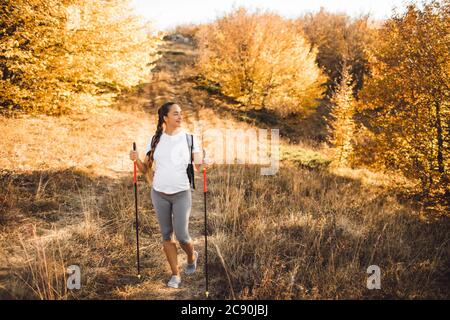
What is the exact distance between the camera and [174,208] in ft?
12.0

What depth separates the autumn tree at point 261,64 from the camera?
19000 mm

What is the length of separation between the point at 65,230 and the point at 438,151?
30.0ft

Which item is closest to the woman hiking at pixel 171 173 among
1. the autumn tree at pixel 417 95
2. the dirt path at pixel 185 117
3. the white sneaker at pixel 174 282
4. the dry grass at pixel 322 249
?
the white sneaker at pixel 174 282

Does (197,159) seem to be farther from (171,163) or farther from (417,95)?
(417,95)

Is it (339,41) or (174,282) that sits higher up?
(339,41)

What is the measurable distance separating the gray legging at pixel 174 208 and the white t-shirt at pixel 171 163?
9 centimetres

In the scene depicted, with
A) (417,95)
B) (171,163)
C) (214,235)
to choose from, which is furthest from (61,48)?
(417,95)

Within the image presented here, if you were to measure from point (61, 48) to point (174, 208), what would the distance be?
334 inches
